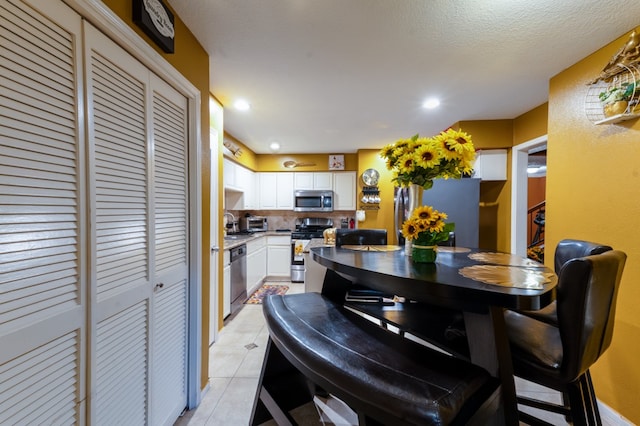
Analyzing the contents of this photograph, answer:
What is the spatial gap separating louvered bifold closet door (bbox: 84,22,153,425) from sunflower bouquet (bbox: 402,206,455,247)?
1314 millimetres

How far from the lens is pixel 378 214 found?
474 cm

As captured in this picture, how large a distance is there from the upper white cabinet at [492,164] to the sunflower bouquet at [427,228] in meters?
2.43

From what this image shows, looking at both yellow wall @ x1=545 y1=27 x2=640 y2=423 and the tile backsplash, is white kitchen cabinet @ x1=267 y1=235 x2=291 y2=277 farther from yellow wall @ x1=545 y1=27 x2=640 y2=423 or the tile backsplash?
yellow wall @ x1=545 y1=27 x2=640 y2=423

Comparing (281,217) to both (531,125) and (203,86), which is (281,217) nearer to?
(203,86)

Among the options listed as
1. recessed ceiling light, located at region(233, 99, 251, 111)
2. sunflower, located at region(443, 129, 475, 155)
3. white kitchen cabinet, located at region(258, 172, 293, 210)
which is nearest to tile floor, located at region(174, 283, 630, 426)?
sunflower, located at region(443, 129, 475, 155)

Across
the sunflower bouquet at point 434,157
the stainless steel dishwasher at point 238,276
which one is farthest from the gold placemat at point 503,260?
the stainless steel dishwasher at point 238,276

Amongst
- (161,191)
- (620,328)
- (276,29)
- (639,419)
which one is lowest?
(639,419)

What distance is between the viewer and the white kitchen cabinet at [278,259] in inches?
190

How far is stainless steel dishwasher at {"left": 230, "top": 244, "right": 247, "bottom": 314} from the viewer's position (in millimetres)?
3205

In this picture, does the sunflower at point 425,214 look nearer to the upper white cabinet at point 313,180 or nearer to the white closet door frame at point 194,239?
the white closet door frame at point 194,239

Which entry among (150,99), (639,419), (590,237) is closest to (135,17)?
(150,99)

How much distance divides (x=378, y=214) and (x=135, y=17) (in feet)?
13.6

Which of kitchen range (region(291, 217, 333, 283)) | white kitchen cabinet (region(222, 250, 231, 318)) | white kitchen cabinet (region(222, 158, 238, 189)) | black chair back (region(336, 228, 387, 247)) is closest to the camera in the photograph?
black chair back (region(336, 228, 387, 247))

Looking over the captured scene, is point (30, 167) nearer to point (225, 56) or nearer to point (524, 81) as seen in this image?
point (225, 56)
